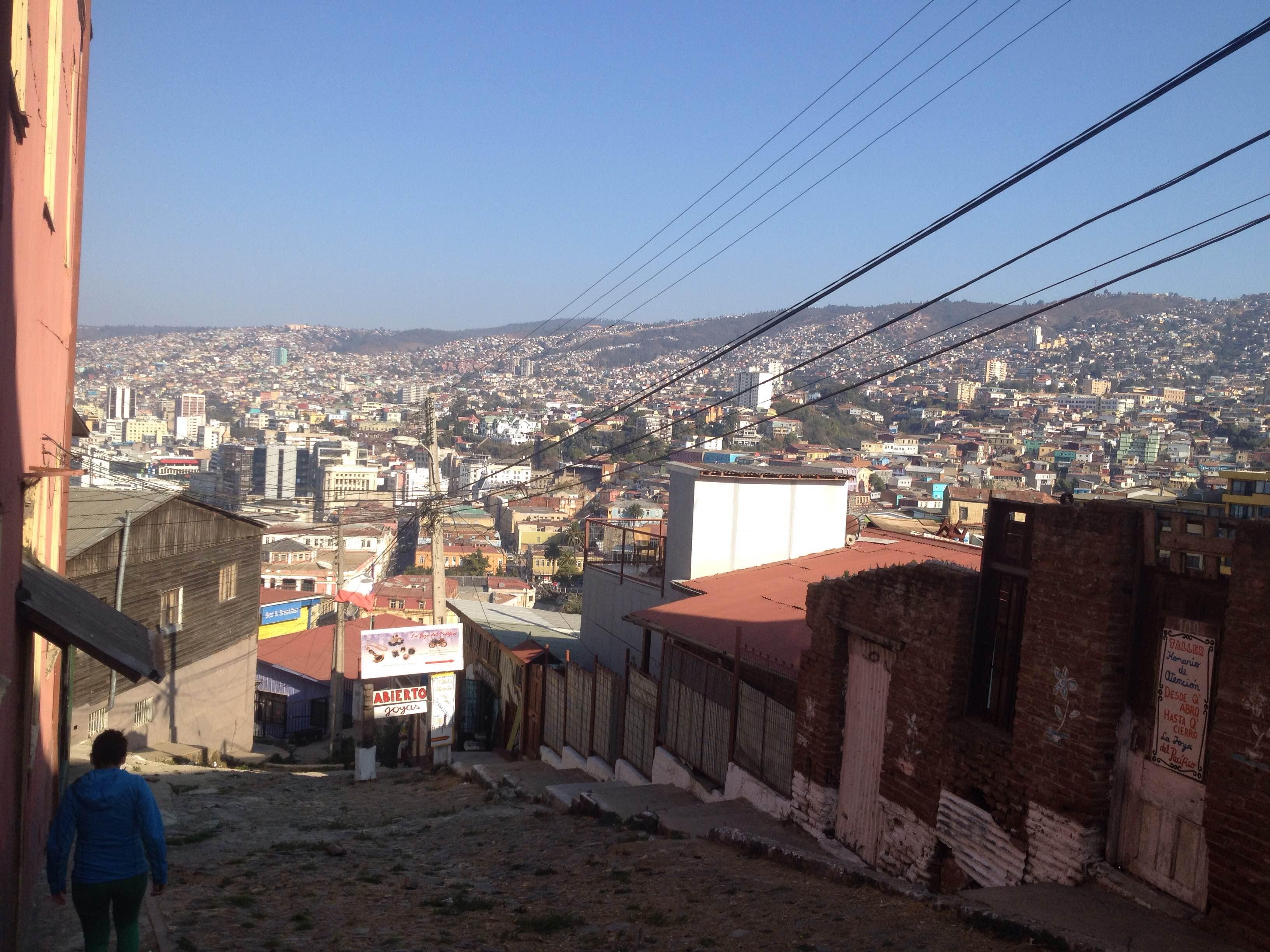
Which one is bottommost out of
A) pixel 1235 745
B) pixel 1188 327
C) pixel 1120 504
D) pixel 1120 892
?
pixel 1120 892

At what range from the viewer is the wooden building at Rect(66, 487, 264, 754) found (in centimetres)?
1697

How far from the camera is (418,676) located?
2630 cm

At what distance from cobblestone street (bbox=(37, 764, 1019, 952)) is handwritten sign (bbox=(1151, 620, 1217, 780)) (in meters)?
1.29

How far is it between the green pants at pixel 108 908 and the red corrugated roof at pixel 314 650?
2538cm

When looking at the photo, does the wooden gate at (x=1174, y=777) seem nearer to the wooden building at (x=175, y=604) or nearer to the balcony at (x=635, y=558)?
the balcony at (x=635, y=558)

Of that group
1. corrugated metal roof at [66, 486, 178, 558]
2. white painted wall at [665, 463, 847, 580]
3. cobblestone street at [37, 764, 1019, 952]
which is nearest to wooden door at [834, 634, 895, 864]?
cobblestone street at [37, 764, 1019, 952]

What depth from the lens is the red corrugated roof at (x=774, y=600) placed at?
32.5ft

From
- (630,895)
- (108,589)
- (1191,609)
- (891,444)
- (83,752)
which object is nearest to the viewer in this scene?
(1191,609)

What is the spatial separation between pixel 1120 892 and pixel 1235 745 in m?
1.12

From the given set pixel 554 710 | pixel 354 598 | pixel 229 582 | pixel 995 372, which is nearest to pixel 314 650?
pixel 229 582

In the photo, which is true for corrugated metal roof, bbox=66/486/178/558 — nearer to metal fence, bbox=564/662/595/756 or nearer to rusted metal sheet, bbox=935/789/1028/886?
metal fence, bbox=564/662/595/756

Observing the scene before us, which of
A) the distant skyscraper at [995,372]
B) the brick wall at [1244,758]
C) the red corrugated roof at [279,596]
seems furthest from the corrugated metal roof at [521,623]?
the distant skyscraper at [995,372]

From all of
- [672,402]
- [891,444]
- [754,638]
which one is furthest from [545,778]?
[672,402]

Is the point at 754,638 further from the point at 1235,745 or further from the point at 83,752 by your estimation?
the point at 83,752
